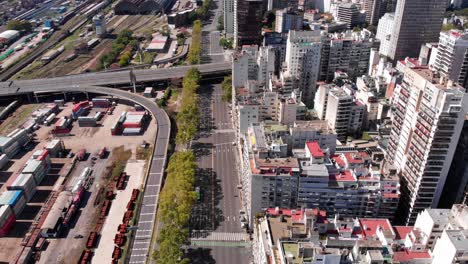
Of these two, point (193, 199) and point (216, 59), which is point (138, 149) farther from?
point (216, 59)

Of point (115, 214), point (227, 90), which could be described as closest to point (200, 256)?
point (115, 214)

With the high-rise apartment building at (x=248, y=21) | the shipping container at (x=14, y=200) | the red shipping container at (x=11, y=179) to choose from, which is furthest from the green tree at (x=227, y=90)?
the shipping container at (x=14, y=200)

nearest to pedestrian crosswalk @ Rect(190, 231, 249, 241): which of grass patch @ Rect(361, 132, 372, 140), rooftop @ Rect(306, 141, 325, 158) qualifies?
rooftop @ Rect(306, 141, 325, 158)

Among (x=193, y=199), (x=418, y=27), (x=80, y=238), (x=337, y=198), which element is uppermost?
(x=418, y=27)

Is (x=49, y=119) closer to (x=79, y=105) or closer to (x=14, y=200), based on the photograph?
(x=79, y=105)

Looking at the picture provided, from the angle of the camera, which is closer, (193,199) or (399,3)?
(193,199)

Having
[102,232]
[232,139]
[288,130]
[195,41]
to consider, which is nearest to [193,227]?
[102,232]

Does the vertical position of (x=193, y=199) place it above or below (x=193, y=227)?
above
